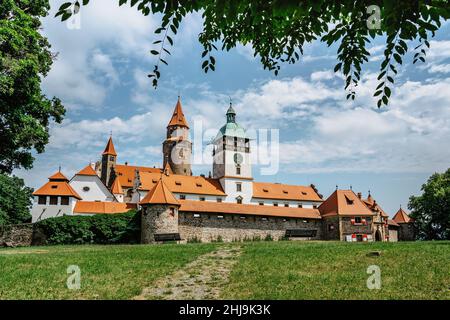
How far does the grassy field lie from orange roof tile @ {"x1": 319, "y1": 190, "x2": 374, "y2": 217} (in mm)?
23003

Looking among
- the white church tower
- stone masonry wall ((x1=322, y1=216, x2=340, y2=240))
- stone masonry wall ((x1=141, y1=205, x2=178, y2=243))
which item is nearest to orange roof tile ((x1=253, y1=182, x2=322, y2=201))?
the white church tower

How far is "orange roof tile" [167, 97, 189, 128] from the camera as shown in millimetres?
64931

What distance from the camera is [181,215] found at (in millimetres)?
33844

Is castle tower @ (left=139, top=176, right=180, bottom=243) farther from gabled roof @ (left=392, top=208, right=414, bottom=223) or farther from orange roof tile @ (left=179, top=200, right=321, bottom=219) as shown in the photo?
gabled roof @ (left=392, top=208, right=414, bottom=223)

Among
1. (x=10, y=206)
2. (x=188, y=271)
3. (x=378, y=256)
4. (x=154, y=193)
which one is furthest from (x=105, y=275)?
(x=10, y=206)

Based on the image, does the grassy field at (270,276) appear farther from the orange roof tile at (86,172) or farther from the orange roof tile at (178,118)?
the orange roof tile at (178,118)

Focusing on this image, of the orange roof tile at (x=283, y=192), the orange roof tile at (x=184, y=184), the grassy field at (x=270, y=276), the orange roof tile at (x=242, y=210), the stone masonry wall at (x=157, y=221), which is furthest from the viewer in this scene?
the orange roof tile at (x=283, y=192)

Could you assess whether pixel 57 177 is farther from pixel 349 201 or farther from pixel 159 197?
pixel 349 201

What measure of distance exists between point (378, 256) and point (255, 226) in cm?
2200

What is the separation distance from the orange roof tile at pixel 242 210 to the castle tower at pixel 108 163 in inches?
1324

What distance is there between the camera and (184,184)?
46062 millimetres

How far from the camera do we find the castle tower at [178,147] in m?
63.6

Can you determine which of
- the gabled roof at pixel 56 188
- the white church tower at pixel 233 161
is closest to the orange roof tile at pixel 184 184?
the white church tower at pixel 233 161
